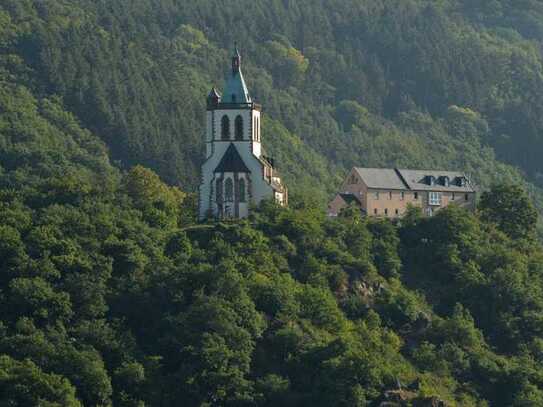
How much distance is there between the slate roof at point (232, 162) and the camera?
5153 inches

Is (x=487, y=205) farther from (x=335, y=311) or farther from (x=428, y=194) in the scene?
(x=335, y=311)

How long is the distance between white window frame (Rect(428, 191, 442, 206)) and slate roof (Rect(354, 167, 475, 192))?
40 centimetres

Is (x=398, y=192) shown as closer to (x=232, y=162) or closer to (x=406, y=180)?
(x=406, y=180)

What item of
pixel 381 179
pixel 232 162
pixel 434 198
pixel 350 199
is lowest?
pixel 350 199

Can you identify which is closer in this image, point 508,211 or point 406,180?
point 406,180

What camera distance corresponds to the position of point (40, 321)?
11319cm

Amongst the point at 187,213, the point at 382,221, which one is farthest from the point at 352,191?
the point at 187,213

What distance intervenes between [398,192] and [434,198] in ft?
12.7

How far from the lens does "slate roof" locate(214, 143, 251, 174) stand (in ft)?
429

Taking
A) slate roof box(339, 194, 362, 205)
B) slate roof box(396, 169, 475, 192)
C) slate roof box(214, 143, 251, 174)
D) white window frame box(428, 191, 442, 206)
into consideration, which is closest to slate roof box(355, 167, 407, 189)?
slate roof box(396, 169, 475, 192)

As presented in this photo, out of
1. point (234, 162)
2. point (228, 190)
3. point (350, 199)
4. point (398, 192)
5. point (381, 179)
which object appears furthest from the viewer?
point (381, 179)

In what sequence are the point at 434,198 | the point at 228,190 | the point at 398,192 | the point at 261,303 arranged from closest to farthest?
the point at 261,303 → the point at 228,190 → the point at 398,192 → the point at 434,198

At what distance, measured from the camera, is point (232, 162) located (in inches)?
5167

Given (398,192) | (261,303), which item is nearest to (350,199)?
(398,192)
